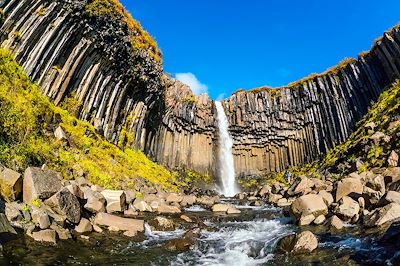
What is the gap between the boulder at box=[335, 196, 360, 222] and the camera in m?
15.0

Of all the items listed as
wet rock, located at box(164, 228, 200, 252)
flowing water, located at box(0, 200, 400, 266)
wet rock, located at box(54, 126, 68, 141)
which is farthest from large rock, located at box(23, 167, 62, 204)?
wet rock, located at box(54, 126, 68, 141)

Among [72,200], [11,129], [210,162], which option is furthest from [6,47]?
[210,162]

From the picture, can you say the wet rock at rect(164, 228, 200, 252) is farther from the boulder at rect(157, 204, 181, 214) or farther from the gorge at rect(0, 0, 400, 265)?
the boulder at rect(157, 204, 181, 214)

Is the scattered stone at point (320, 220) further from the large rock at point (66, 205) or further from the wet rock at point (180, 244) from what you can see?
the large rock at point (66, 205)

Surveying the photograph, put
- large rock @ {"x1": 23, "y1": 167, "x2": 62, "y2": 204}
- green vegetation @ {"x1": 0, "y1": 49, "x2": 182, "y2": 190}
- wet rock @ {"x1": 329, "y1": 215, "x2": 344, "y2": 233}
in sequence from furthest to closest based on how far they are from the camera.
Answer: green vegetation @ {"x1": 0, "y1": 49, "x2": 182, "y2": 190}
wet rock @ {"x1": 329, "y1": 215, "x2": 344, "y2": 233}
large rock @ {"x1": 23, "y1": 167, "x2": 62, "y2": 204}

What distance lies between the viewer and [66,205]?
40.0ft

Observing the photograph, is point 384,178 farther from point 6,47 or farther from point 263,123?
point 263,123

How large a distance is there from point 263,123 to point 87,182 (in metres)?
37.6

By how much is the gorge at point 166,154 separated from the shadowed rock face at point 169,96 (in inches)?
5.8

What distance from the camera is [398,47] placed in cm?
3906

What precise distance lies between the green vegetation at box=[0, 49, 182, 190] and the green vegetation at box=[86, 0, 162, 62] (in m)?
8.55

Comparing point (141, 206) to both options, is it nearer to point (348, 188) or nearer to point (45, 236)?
point (45, 236)

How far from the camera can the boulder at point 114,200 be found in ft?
55.4

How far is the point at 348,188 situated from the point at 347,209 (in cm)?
265
